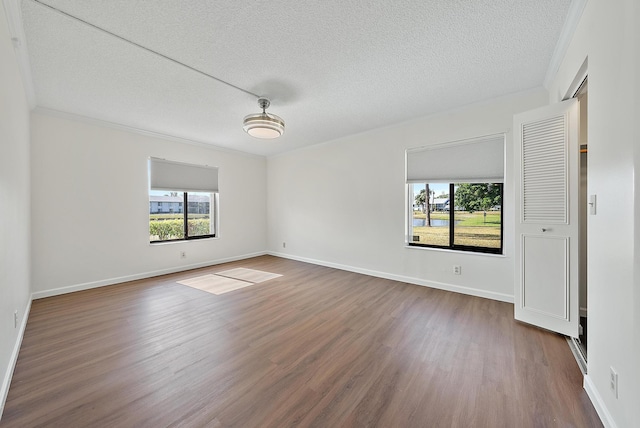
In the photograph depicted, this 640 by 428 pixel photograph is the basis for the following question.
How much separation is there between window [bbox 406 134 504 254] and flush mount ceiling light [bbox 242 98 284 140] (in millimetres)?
2284

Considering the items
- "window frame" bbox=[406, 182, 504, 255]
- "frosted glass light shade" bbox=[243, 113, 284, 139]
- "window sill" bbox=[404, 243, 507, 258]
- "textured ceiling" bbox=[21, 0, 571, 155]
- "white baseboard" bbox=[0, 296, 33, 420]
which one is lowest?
"white baseboard" bbox=[0, 296, 33, 420]

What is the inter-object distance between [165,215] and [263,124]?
3.26 metres

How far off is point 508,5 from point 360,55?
1.12 metres

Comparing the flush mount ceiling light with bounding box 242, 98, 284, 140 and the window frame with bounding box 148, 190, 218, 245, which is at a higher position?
the flush mount ceiling light with bounding box 242, 98, 284, 140

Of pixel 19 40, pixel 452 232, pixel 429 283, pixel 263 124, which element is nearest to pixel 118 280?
pixel 19 40

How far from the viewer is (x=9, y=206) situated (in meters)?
1.96

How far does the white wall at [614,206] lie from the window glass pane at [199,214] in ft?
19.1

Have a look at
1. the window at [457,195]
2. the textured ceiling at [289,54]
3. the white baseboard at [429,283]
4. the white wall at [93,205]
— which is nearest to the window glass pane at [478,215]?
the window at [457,195]

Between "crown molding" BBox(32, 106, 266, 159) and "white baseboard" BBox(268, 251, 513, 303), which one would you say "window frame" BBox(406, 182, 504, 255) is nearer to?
"white baseboard" BBox(268, 251, 513, 303)

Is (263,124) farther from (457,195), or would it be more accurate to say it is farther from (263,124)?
(457,195)

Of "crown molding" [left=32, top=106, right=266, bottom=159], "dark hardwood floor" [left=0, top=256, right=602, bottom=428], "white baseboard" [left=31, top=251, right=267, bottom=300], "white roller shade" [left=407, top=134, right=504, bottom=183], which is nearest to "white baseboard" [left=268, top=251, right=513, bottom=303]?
"dark hardwood floor" [left=0, top=256, right=602, bottom=428]

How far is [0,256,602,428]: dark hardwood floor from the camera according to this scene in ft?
4.90

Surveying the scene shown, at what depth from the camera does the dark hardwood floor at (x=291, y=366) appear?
4.90ft

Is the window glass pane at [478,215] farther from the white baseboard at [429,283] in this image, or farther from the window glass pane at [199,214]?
the window glass pane at [199,214]
